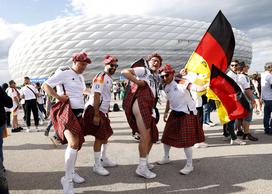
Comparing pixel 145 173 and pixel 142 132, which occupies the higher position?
pixel 142 132

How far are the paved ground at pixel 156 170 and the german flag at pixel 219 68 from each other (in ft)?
2.80

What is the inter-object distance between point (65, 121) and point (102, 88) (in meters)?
0.76

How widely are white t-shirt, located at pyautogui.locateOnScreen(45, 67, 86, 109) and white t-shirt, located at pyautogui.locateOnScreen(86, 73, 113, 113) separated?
0.21 meters

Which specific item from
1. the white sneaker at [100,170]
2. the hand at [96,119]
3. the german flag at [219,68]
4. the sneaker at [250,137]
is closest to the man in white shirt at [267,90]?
the sneaker at [250,137]

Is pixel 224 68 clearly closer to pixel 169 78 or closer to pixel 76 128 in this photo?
pixel 169 78

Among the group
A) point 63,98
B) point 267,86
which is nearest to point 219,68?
point 267,86

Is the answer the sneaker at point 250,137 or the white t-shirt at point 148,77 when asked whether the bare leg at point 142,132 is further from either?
the sneaker at point 250,137

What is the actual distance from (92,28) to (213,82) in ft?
162

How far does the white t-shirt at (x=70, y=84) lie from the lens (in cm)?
Result: 360

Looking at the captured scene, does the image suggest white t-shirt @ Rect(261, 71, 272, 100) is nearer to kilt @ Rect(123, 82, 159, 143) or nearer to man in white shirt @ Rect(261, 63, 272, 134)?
man in white shirt @ Rect(261, 63, 272, 134)

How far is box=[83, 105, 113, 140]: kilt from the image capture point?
409 cm

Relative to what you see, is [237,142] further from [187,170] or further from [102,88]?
[102,88]

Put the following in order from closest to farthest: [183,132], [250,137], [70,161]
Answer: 1. [70,161]
2. [183,132]
3. [250,137]

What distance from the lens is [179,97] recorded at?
14.4 feet
